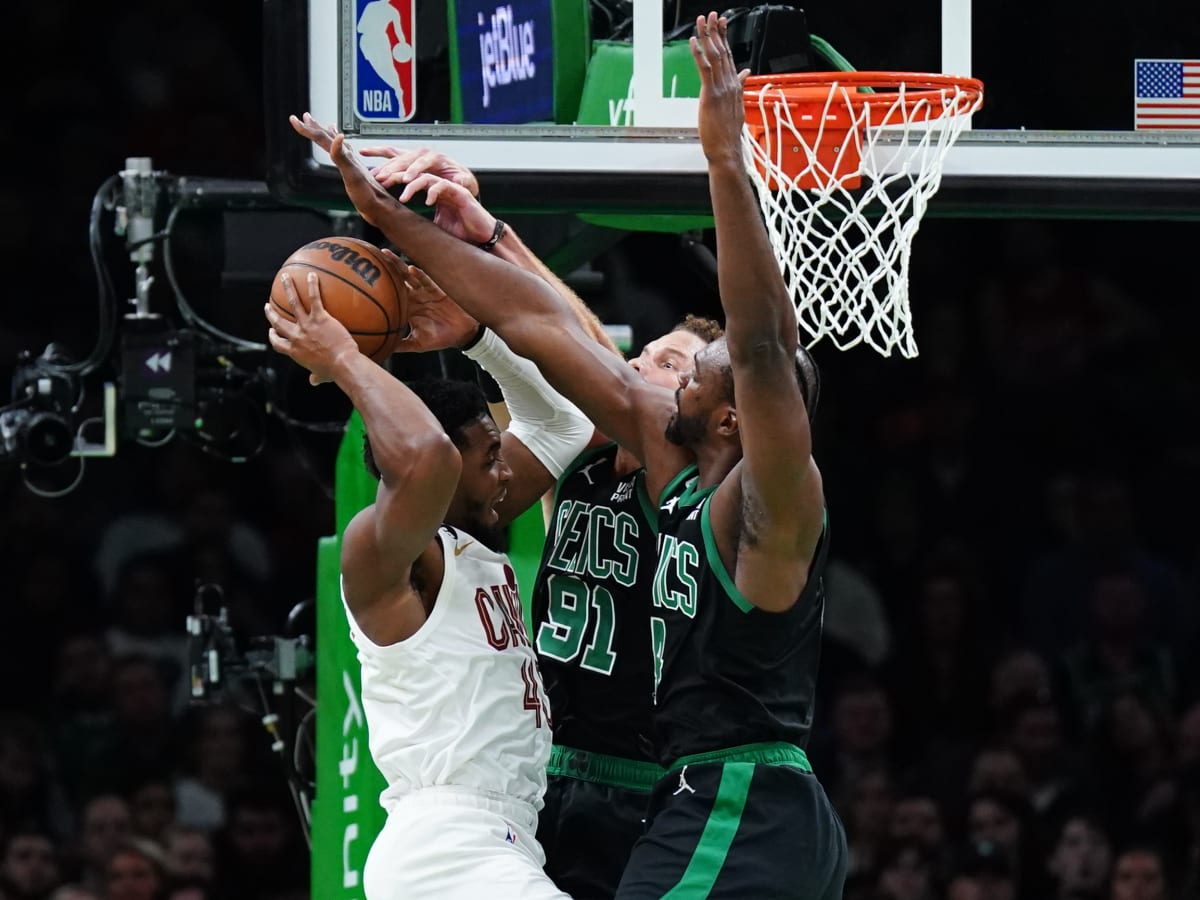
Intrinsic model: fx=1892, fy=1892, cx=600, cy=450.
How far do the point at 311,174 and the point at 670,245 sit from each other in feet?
18.1

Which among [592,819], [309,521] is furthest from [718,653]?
[309,521]

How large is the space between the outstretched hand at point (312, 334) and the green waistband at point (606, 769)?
109 cm

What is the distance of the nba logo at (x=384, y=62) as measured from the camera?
4.79 m

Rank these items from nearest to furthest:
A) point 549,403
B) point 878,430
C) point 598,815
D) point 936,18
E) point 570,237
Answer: point 598,815
point 549,403
point 936,18
point 570,237
point 878,430

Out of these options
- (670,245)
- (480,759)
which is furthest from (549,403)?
(670,245)

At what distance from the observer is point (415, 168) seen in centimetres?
421

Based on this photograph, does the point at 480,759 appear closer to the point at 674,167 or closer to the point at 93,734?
the point at 674,167

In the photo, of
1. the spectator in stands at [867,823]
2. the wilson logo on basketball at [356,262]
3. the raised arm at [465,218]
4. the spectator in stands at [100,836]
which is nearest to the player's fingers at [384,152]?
the raised arm at [465,218]

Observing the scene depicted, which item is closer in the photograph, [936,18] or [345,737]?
[936,18]

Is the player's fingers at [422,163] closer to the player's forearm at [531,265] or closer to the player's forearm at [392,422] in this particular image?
the player's forearm at [531,265]

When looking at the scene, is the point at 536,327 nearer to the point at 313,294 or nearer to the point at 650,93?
the point at 313,294

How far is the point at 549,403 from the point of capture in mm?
4676

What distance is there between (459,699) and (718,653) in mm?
587

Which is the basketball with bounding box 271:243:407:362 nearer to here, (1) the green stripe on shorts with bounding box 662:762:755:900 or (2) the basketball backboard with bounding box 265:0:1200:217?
(2) the basketball backboard with bounding box 265:0:1200:217
